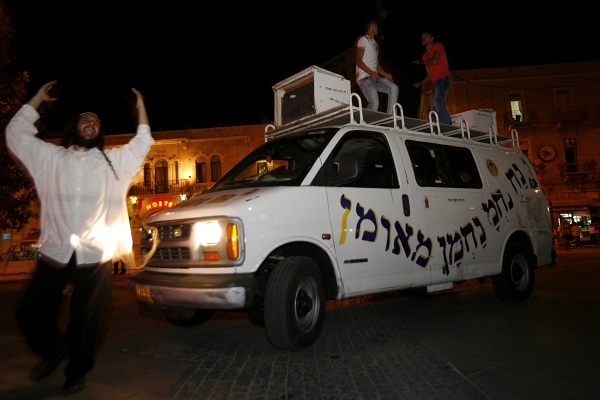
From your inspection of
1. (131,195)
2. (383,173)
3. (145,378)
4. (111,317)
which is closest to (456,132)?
(383,173)

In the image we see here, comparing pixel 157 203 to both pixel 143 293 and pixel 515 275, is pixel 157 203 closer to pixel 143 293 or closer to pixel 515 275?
pixel 515 275

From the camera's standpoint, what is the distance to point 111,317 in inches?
241

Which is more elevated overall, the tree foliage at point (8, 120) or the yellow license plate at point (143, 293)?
the tree foliage at point (8, 120)

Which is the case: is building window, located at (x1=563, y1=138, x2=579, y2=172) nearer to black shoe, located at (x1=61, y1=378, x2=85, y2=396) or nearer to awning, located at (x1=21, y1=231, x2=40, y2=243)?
black shoe, located at (x1=61, y1=378, x2=85, y2=396)

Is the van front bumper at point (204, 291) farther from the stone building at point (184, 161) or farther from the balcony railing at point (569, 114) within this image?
the balcony railing at point (569, 114)

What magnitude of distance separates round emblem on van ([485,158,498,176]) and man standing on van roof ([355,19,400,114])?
5.36 feet

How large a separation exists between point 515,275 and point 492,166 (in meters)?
1.66

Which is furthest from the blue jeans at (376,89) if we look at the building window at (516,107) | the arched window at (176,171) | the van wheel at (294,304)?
the arched window at (176,171)

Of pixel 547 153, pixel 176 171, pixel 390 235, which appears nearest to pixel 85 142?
pixel 390 235

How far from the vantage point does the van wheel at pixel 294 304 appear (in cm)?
357

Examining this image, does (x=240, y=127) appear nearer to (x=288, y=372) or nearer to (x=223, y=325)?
(x=223, y=325)

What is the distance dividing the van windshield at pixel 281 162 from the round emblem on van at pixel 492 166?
2.89 m

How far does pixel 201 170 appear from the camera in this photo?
31.8 m

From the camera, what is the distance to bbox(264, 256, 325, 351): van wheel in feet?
11.7
